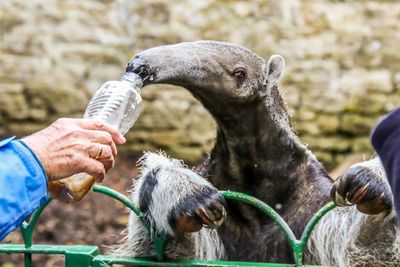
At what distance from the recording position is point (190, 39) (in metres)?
7.91

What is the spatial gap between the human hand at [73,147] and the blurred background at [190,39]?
205 inches

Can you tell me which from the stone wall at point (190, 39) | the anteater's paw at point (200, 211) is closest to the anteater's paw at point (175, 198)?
the anteater's paw at point (200, 211)

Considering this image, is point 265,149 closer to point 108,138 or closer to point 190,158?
point 108,138

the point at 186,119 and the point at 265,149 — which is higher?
the point at 265,149

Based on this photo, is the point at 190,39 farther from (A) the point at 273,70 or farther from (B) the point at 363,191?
(B) the point at 363,191

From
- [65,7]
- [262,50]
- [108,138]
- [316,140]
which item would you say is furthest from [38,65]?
[108,138]

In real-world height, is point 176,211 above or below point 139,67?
below

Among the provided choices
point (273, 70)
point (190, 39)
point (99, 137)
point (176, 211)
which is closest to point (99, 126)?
point (99, 137)

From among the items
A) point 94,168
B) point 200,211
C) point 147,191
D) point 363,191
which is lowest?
point 147,191

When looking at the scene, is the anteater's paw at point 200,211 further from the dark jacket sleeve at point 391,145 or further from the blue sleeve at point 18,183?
the dark jacket sleeve at point 391,145

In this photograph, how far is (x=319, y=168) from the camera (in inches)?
142

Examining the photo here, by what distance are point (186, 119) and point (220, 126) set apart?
4.64m

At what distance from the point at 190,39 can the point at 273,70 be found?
4.52 m

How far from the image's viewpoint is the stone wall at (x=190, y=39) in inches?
307
